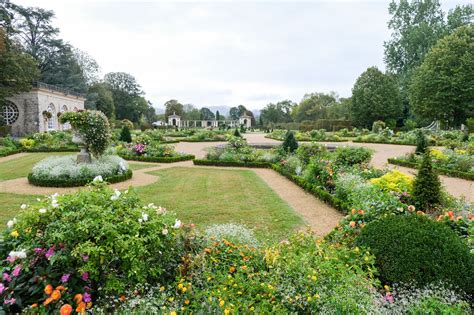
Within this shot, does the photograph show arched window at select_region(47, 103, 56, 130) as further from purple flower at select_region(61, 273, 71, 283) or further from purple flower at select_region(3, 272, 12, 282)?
purple flower at select_region(61, 273, 71, 283)

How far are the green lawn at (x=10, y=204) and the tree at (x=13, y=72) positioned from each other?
75.2ft

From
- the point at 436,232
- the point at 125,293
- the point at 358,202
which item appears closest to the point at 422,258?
the point at 436,232

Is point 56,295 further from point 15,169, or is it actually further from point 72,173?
point 15,169

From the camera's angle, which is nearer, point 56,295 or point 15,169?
point 56,295

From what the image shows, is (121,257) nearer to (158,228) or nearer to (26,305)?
(158,228)

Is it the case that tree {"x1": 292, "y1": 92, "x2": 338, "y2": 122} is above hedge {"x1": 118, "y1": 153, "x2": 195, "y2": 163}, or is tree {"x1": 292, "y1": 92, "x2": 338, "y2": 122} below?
above

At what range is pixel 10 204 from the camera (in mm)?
6734

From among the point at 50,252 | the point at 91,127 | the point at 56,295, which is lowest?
the point at 56,295

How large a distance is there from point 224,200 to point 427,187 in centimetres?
414

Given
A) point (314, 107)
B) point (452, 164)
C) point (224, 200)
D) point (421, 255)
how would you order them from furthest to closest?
point (314, 107) → point (452, 164) → point (224, 200) → point (421, 255)

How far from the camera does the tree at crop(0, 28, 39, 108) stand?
1008 inches

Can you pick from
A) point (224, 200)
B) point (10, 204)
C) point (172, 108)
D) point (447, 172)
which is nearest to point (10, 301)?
point (224, 200)

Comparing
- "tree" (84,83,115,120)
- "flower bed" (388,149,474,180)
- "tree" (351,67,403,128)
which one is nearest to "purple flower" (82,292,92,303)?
"flower bed" (388,149,474,180)

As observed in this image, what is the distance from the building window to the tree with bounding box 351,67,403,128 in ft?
122
